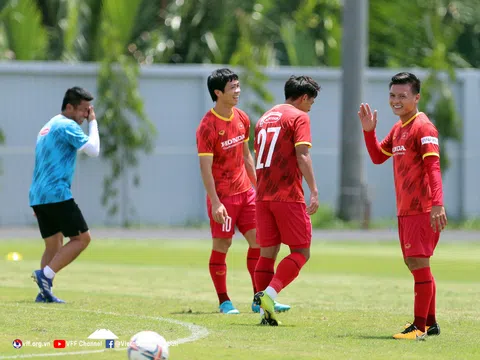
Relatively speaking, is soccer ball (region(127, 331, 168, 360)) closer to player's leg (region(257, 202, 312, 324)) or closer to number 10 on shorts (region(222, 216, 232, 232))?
player's leg (region(257, 202, 312, 324))

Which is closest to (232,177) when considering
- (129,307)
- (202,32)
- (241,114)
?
(241,114)

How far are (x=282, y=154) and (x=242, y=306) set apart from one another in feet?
6.52

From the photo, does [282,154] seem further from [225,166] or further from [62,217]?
[62,217]

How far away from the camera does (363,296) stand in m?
13.3

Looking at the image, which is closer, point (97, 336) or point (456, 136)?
point (97, 336)

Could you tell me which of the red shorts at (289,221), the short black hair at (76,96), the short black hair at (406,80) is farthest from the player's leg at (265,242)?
the short black hair at (76,96)

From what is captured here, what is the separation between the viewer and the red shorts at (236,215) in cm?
1170

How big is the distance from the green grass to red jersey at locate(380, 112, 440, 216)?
109 cm

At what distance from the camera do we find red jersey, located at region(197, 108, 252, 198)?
11600mm

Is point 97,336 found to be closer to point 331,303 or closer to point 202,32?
point 331,303

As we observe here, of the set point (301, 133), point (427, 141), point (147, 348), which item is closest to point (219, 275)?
point (301, 133)

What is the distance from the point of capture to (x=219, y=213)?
1127 cm

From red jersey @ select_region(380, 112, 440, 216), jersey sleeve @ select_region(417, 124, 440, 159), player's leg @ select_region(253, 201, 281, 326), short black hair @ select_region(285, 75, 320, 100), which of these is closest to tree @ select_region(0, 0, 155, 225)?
short black hair @ select_region(285, 75, 320, 100)

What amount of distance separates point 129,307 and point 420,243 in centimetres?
327
